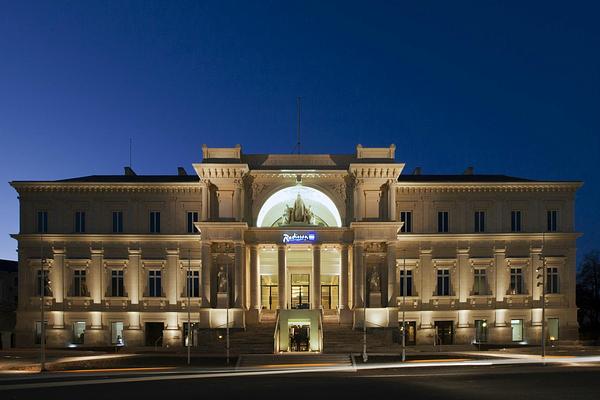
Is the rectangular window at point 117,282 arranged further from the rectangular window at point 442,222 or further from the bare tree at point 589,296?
the bare tree at point 589,296

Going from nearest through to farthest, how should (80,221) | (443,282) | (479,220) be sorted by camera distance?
(443,282) < (80,221) < (479,220)

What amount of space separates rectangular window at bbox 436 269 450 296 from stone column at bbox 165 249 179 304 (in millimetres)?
24727

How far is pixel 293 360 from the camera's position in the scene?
46.2 meters

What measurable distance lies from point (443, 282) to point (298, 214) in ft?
50.0

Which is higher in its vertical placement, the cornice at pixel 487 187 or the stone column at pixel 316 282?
the cornice at pixel 487 187

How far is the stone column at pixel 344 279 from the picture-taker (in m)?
59.1

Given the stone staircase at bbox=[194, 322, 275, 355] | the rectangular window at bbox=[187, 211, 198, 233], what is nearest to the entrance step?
the stone staircase at bbox=[194, 322, 275, 355]

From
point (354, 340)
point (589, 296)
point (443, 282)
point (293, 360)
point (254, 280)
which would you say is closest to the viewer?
point (293, 360)

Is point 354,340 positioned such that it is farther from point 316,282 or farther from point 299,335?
point 316,282

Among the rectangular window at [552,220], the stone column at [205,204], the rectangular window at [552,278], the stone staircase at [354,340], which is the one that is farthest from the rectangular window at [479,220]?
the stone column at [205,204]

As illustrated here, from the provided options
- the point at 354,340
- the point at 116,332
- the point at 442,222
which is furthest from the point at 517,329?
the point at 116,332

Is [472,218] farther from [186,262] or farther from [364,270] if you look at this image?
[186,262]

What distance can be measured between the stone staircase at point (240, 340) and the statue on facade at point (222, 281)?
3.73 meters

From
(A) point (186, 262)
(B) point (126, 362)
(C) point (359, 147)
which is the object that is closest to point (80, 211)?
(A) point (186, 262)
